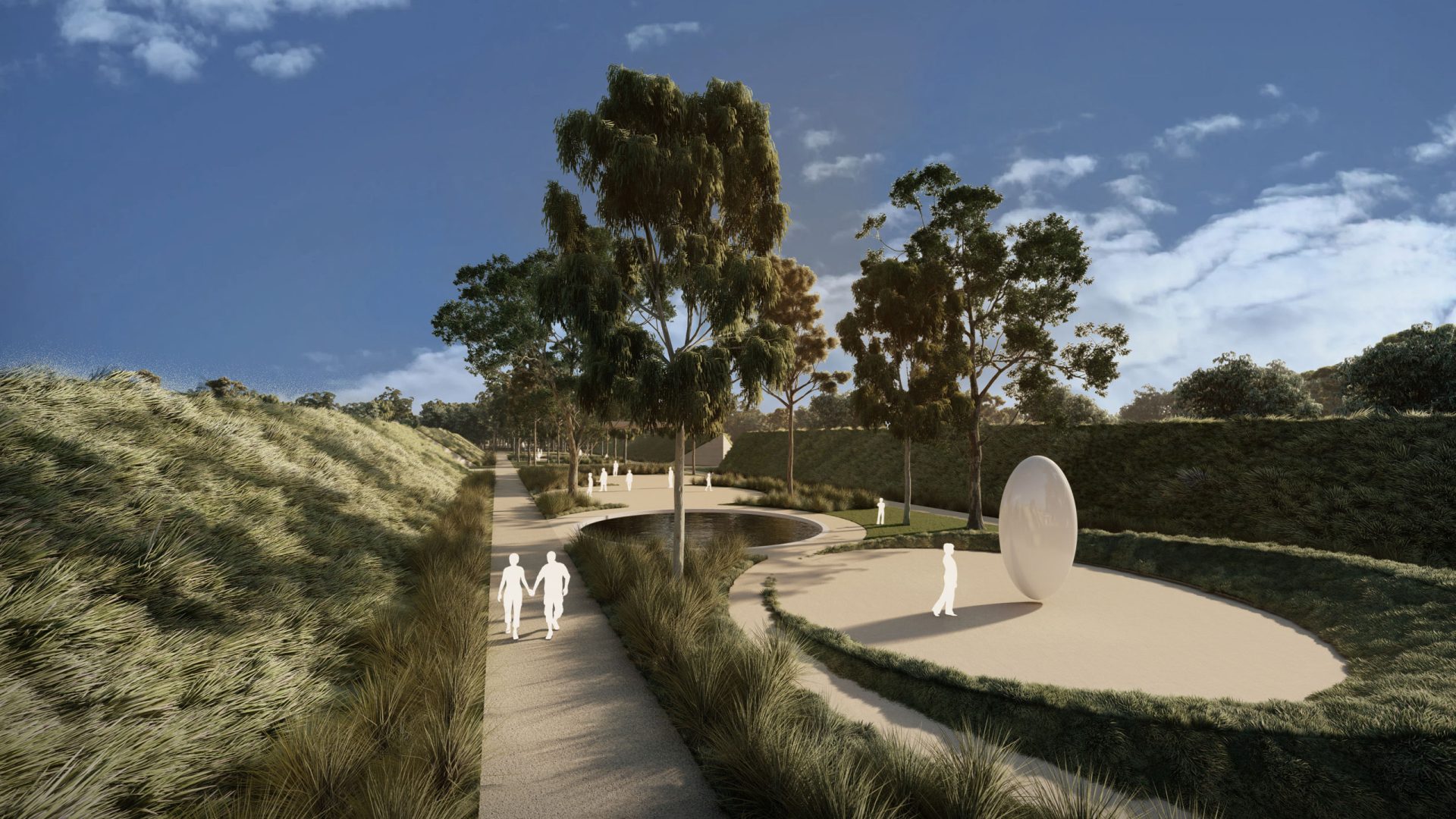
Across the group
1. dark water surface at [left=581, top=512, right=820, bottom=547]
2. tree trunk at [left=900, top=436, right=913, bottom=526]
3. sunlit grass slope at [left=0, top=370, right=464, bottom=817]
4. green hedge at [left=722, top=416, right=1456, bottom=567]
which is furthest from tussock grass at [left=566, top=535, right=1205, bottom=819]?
green hedge at [left=722, top=416, right=1456, bottom=567]

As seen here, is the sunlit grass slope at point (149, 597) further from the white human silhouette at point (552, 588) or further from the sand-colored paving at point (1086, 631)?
the sand-colored paving at point (1086, 631)

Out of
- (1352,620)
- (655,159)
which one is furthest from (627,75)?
(1352,620)

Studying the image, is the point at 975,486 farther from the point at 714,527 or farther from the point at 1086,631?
the point at 1086,631

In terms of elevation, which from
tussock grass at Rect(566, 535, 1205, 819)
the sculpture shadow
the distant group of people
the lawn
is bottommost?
the lawn

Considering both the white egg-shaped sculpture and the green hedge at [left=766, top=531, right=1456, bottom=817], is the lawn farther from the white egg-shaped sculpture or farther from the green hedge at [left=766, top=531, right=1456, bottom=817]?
the green hedge at [left=766, top=531, right=1456, bottom=817]

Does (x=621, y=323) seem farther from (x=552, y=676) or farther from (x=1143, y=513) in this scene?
(x=1143, y=513)

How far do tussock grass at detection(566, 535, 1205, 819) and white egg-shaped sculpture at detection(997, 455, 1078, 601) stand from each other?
15.1ft

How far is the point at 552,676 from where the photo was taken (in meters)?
5.66

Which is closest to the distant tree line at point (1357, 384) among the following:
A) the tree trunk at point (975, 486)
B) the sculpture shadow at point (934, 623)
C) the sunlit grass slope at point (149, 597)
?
the tree trunk at point (975, 486)

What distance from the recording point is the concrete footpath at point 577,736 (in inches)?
144

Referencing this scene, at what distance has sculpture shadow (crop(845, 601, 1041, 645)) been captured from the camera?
7.02 meters

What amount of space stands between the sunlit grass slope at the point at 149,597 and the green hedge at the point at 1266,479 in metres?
15.4

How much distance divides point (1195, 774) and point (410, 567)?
10420 millimetres

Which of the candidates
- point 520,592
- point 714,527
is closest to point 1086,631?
point 520,592
